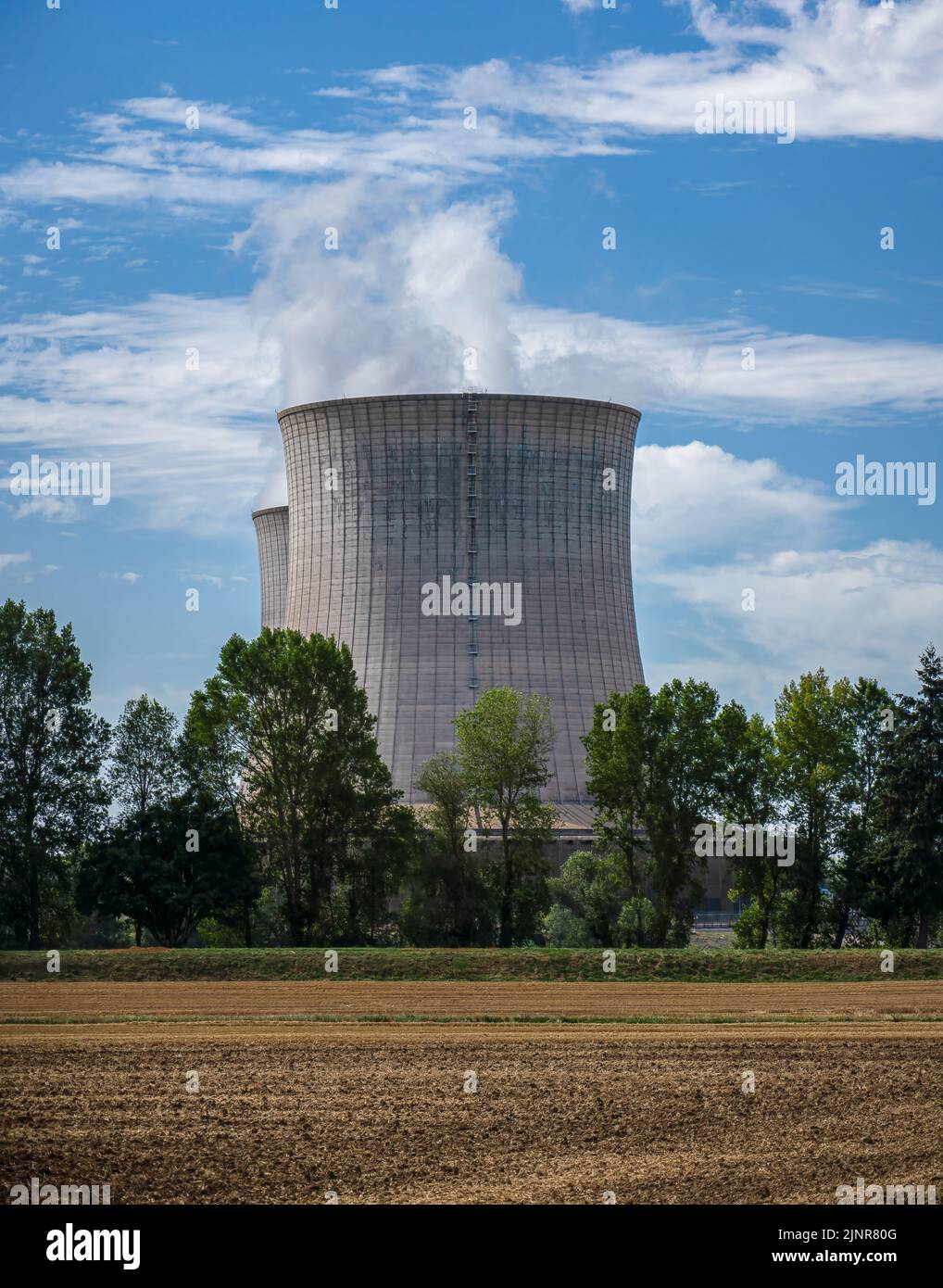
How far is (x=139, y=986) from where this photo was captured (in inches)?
1113

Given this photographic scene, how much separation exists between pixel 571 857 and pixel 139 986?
1361 centimetres

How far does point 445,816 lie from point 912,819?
31.4 feet

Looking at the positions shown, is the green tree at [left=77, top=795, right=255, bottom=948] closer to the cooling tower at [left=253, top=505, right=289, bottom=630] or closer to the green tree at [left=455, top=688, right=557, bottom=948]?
the green tree at [left=455, top=688, right=557, bottom=948]

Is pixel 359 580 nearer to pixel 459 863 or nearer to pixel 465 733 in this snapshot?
pixel 465 733

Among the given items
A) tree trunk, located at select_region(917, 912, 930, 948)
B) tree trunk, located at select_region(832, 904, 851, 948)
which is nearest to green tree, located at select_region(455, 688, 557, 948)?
tree trunk, located at select_region(832, 904, 851, 948)

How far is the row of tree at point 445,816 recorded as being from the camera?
3656 cm

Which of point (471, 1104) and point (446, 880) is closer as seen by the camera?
point (471, 1104)

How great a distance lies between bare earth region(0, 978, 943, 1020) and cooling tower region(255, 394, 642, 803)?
11.3m

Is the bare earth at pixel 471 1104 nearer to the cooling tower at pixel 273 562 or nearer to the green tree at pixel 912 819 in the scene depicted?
the green tree at pixel 912 819

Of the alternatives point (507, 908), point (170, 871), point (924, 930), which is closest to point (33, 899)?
point (170, 871)

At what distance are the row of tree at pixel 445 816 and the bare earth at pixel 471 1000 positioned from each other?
7.35 metres

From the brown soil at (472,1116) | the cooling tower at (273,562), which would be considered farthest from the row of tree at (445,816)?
the brown soil at (472,1116)

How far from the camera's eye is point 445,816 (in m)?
37.4

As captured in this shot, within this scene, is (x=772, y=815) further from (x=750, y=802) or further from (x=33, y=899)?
(x=33, y=899)
